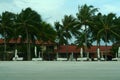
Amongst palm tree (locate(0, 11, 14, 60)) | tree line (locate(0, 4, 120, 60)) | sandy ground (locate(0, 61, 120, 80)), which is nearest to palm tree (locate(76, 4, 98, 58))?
tree line (locate(0, 4, 120, 60))

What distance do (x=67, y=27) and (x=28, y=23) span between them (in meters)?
9.48

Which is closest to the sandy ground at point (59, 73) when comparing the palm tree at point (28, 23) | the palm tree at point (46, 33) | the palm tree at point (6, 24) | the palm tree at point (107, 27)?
the palm tree at point (28, 23)

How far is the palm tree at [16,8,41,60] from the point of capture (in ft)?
217

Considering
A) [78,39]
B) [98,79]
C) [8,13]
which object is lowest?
[98,79]

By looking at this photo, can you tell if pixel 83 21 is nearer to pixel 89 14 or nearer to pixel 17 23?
pixel 89 14

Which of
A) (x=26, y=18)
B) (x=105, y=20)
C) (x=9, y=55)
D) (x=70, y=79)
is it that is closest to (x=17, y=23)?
(x=26, y=18)

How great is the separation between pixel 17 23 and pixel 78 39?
1426cm

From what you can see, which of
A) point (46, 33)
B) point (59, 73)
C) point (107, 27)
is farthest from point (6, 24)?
point (59, 73)

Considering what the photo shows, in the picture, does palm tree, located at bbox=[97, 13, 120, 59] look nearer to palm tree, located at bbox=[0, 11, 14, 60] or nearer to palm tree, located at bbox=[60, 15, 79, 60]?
palm tree, located at bbox=[60, 15, 79, 60]

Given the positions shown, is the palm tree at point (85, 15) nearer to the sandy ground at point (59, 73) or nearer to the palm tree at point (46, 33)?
the palm tree at point (46, 33)

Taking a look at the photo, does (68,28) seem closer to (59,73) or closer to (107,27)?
(107,27)

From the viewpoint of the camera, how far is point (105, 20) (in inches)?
2771

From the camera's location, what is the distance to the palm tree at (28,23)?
6625cm

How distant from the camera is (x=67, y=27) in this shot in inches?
2862
